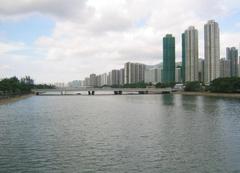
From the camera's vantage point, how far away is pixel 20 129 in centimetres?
3303

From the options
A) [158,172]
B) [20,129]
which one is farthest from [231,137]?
[20,129]

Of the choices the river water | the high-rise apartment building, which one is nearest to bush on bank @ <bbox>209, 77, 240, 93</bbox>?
the high-rise apartment building

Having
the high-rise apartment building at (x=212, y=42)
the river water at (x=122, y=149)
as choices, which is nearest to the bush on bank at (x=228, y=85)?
the high-rise apartment building at (x=212, y=42)

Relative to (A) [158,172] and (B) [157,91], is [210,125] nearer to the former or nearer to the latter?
(A) [158,172]

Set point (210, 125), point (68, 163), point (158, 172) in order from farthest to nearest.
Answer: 1. point (210, 125)
2. point (68, 163)
3. point (158, 172)

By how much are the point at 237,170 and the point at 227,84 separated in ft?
341

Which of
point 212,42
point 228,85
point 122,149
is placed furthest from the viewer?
point 212,42

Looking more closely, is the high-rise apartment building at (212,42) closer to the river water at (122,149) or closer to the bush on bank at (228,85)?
the bush on bank at (228,85)

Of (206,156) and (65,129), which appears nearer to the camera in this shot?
(206,156)

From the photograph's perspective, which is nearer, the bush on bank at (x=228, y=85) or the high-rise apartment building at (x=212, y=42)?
the bush on bank at (x=228, y=85)

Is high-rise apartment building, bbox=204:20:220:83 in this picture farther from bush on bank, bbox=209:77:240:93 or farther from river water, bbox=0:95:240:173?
river water, bbox=0:95:240:173

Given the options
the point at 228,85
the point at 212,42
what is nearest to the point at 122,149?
the point at 228,85

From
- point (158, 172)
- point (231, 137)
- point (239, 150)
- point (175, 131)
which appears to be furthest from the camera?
point (175, 131)

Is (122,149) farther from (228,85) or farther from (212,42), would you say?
(212,42)
